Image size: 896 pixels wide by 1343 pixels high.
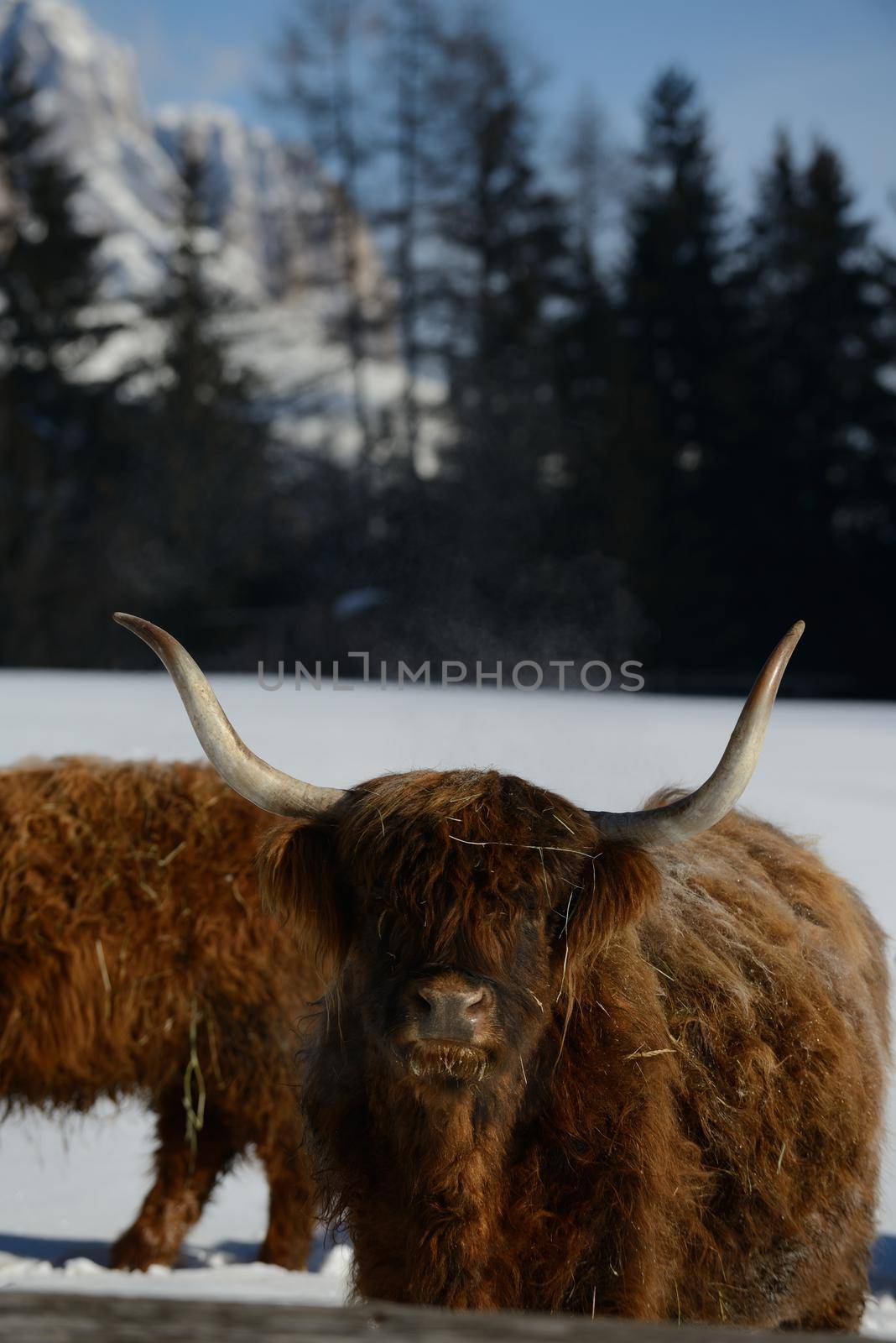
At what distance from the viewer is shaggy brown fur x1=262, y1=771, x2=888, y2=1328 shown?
7.75ft

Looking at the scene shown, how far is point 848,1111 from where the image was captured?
2.80 meters

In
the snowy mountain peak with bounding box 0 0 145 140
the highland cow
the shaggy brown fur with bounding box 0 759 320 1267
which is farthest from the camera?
the snowy mountain peak with bounding box 0 0 145 140

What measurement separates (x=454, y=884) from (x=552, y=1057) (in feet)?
1.41

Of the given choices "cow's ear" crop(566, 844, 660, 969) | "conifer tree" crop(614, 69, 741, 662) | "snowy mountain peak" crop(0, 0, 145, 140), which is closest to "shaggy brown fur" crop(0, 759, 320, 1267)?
"cow's ear" crop(566, 844, 660, 969)

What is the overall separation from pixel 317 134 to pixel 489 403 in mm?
6031

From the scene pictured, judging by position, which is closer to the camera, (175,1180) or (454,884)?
(454,884)

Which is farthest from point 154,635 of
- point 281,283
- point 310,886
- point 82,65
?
point 82,65

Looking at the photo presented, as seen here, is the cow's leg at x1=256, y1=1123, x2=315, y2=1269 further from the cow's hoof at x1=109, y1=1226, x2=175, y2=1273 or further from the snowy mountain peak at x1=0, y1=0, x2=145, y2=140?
the snowy mountain peak at x1=0, y1=0, x2=145, y2=140

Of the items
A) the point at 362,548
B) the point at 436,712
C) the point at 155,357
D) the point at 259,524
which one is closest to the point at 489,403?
the point at 362,548

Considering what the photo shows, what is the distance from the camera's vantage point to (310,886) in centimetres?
260

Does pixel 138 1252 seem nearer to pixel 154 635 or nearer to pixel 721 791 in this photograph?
pixel 154 635

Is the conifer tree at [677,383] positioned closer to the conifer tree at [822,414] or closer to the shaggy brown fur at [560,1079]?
the conifer tree at [822,414]

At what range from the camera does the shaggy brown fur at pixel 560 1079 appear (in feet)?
7.75

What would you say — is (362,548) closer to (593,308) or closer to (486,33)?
(593,308)
